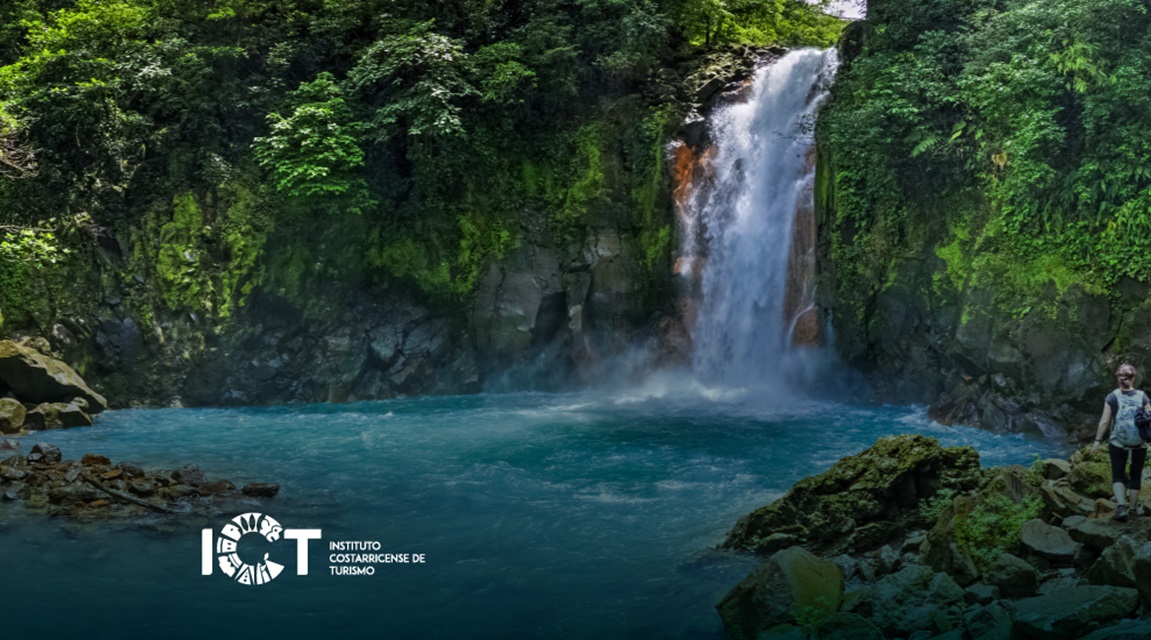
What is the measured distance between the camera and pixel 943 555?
7.73m

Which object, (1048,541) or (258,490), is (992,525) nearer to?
(1048,541)

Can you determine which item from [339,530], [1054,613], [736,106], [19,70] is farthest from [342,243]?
[1054,613]

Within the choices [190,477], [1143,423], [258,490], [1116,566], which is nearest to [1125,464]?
[1143,423]

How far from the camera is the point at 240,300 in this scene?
20266 mm

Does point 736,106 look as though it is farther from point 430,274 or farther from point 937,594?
point 937,594

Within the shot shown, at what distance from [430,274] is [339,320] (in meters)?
2.38

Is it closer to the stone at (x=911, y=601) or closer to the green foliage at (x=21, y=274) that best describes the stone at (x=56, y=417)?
the green foliage at (x=21, y=274)

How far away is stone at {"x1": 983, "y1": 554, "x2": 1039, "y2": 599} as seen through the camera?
7.06m

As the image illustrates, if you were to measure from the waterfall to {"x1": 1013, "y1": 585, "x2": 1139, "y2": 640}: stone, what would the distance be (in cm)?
1271

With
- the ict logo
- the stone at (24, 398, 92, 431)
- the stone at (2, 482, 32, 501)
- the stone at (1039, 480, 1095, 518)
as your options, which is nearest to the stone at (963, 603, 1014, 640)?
the stone at (1039, 480, 1095, 518)

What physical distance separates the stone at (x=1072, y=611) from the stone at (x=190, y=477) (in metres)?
9.54

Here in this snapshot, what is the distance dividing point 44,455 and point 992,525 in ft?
40.1

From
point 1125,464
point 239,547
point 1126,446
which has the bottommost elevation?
point 239,547

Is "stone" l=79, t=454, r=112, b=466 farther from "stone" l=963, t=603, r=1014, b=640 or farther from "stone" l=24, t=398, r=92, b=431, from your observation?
"stone" l=963, t=603, r=1014, b=640
